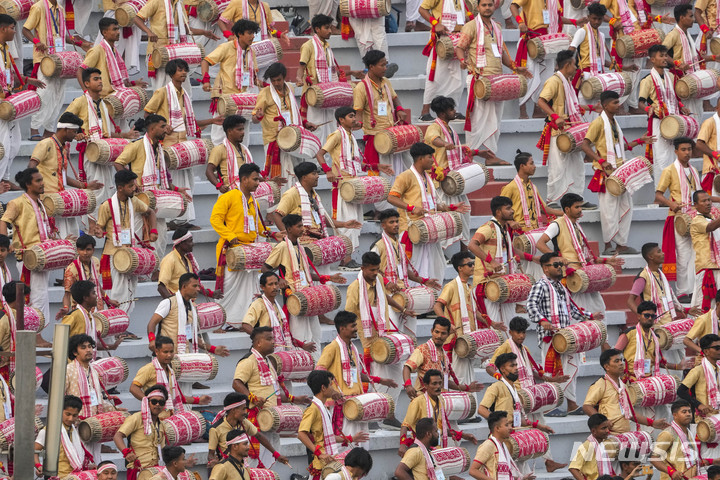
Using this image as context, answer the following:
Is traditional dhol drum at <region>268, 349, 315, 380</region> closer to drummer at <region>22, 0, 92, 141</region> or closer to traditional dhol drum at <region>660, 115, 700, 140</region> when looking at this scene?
drummer at <region>22, 0, 92, 141</region>

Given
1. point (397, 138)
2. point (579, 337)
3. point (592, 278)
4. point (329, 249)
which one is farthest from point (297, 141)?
point (579, 337)

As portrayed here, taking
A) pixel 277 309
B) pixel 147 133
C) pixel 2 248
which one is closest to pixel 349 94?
pixel 147 133

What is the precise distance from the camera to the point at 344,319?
13367mm

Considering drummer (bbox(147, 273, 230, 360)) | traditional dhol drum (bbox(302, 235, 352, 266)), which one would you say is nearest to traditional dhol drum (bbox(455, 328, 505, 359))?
traditional dhol drum (bbox(302, 235, 352, 266))

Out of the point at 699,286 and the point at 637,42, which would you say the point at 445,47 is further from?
the point at 699,286

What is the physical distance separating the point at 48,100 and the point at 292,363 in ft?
13.9

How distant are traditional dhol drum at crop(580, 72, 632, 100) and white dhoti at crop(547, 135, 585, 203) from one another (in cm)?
74

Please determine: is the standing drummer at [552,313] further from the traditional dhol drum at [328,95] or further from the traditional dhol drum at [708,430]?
the traditional dhol drum at [328,95]

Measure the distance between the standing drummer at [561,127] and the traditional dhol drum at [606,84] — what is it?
0.22 m

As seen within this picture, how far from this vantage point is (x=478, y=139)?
658 inches

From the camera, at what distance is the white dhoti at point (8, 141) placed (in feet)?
50.1

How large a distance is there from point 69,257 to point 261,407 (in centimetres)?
218

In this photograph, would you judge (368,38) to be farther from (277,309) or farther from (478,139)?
(277,309)

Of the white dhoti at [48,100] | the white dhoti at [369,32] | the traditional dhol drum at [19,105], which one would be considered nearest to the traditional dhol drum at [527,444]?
the white dhoti at [369,32]
